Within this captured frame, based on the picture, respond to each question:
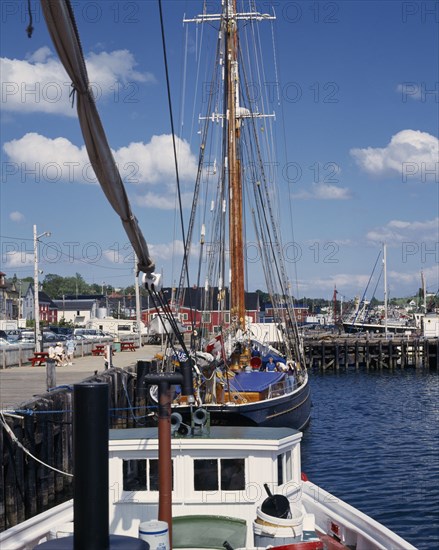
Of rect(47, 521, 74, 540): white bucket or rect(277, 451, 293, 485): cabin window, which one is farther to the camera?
rect(277, 451, 293, 485): cabin window

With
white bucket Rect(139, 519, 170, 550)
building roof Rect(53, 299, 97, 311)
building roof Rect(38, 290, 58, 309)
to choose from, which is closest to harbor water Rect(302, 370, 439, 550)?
white bucket Rect(139, 519, 170, 550)

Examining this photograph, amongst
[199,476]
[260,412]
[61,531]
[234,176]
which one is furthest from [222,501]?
[234,176]

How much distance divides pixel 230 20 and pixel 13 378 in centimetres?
2030

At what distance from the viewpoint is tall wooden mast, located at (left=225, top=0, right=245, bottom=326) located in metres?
35.0

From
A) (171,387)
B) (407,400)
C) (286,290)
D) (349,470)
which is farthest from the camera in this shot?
(407,400)

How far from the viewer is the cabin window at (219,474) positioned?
1223 centimetres

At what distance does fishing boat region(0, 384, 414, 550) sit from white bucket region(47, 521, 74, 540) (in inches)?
0.6

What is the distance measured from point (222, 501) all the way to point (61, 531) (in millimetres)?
2543

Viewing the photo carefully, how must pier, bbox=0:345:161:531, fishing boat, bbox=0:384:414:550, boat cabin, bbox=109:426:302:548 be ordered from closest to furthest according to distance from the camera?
fishing boat, bbox=0:384:414:550 → boat cabin, bbox=109:426:302:548 → pier, bbox=0:345:161:531

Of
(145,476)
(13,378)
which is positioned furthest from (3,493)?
(13,378)

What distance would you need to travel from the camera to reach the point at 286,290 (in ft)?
136

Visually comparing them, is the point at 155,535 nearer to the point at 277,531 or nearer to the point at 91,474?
the point at 91,474

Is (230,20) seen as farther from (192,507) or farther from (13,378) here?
(192,507)

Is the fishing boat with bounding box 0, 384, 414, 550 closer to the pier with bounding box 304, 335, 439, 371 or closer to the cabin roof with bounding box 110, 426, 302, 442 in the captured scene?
the cabin roof with bounding box 110, 426, 302, 442
